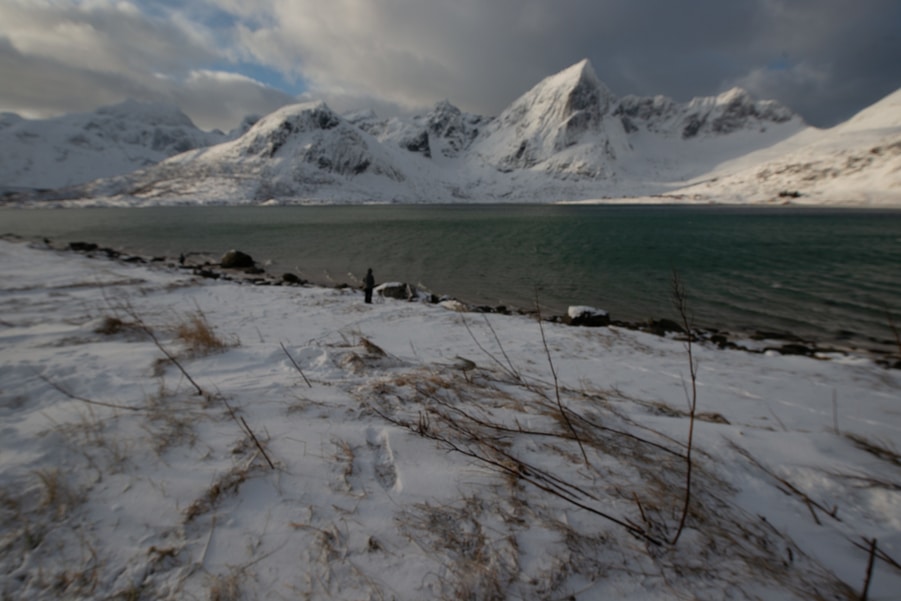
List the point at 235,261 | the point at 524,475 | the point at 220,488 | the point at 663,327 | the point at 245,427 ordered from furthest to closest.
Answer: the point at 235,261, the point at 663,327, the point at 245,427, the point at 524,475, the point at 220,488

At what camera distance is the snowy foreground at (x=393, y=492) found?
1362 mm

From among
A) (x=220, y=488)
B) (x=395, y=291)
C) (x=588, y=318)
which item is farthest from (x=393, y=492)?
(x=395, y=291)

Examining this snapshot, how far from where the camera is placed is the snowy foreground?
1.36 m

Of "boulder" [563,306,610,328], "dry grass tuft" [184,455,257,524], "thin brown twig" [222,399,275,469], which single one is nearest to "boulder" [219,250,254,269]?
"boulder" [563,306,610,328]

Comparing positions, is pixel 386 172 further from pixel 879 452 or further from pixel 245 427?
pixel 879 452

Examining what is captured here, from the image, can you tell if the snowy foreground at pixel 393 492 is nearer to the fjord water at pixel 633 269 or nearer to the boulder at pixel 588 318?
the fjord water at pixel 633 269

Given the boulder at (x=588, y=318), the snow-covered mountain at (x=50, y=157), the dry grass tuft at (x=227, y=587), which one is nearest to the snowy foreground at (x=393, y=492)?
the dry grass tuft at (x=227, y=587)

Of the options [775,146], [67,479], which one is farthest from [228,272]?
[775,146]

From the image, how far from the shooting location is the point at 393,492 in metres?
1.78

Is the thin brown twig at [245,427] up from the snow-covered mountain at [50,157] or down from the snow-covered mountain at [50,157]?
down

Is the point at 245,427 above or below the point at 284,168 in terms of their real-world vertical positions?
below

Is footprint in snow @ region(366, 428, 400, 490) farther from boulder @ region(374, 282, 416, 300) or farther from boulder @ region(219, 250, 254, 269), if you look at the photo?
boulder @ region(219, 250, 254, 269)

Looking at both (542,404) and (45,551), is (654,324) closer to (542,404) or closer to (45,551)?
(542,404)

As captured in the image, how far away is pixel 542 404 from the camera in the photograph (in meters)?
2.81
